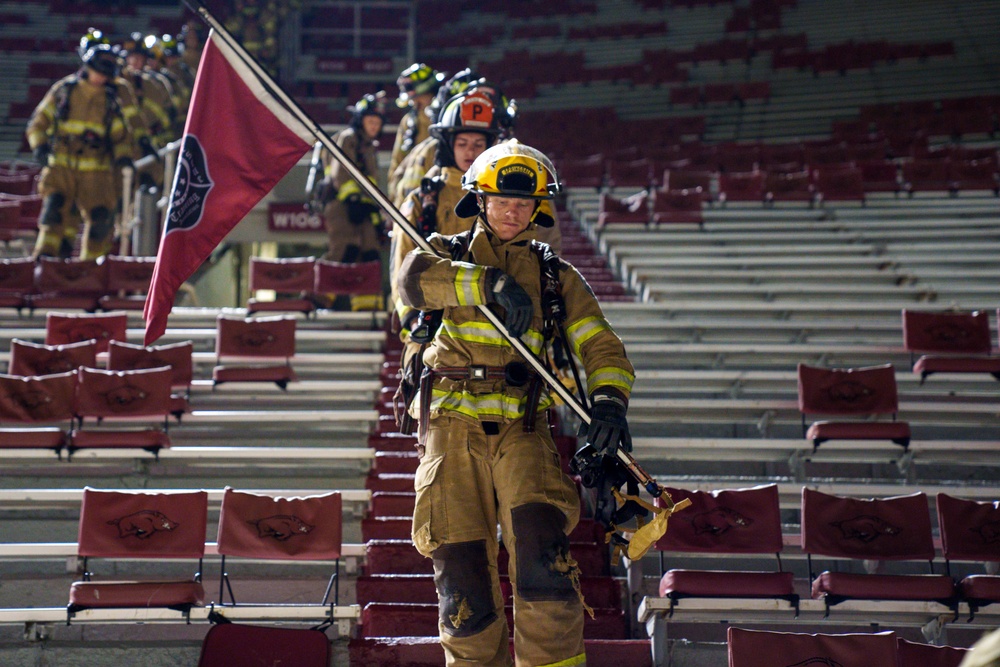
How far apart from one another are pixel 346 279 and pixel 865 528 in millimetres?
5029

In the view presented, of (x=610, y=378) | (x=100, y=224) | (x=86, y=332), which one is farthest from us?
(x=100, y=224)

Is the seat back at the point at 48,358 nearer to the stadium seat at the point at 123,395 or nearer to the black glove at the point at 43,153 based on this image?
the stadium seat at the point at 123,395

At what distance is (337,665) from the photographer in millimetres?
4680

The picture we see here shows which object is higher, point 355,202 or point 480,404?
point 355,202

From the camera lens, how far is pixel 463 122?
5.18m

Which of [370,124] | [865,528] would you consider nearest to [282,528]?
[865,528]

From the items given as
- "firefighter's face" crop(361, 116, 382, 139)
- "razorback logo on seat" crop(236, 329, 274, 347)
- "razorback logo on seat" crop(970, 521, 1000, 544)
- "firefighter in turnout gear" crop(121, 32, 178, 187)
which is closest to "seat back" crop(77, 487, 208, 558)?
"razorback logo on seat" crop(236, 329, 274, 347)

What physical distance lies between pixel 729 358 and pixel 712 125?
1215 centimetres

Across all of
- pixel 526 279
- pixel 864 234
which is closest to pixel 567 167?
pixel 864 234

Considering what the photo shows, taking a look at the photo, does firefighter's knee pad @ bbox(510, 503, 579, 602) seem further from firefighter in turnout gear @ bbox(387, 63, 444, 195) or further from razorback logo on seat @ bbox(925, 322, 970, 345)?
firefighter in turnout gear @ bbox(387, 63, 444, 195)

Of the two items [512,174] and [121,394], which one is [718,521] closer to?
[512,174]

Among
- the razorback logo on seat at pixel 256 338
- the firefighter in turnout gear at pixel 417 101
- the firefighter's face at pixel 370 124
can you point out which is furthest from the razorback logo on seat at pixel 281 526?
the firefighter's face at pixel 370 124

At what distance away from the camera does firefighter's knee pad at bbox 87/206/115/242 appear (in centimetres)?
993

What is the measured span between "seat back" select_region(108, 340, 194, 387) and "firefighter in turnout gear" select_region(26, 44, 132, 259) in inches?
114
